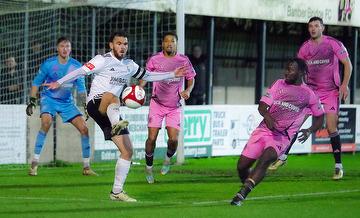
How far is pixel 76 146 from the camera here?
68.1 ft

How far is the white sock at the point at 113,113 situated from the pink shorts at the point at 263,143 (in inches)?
68.2

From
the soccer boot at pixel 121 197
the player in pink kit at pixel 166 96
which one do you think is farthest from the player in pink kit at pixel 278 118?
the player in pink kit at pixel 166 96

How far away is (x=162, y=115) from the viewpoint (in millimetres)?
16422

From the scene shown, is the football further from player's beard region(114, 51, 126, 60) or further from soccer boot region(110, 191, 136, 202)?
soccer boot region(110, 191, 136, 202)

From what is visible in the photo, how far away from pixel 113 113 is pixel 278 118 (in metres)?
2.14

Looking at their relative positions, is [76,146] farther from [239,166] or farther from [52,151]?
[239,166]

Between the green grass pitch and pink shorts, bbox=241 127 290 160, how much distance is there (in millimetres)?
652

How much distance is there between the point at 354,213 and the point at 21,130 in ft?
32.5

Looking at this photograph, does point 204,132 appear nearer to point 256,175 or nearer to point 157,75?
point 157,75

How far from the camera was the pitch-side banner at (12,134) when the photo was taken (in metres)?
19.9

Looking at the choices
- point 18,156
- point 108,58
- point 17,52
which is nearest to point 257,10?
point 17,52

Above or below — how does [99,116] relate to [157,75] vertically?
below

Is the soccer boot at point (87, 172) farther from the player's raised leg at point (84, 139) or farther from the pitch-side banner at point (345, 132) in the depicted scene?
the pitch-side banner at point (345, 132)

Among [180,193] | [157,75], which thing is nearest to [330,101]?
[180,193]
